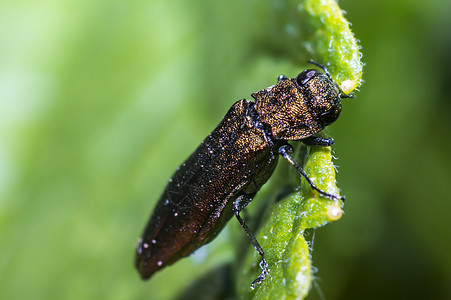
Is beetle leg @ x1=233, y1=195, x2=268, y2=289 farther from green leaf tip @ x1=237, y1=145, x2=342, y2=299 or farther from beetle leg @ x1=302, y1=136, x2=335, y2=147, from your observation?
beetle leg @ x1=302, y1=136, x2=335, y2=147

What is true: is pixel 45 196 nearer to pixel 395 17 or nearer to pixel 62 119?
pixel 62 119

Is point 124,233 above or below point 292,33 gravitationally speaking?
below

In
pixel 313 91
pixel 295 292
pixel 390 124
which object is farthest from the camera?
pixel 390 124

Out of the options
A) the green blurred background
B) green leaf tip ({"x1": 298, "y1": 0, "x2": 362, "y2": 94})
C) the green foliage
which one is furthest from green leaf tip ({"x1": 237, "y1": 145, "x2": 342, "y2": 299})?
the green blurred background

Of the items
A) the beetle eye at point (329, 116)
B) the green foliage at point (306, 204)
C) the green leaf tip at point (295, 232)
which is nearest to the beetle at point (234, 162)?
the beetle eye at point (329, 116)

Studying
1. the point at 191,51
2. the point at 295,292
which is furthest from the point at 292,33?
the point at 295,292

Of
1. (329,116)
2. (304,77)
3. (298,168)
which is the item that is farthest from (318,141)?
(304,77)

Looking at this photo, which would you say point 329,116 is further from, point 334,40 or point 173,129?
point 173,129
